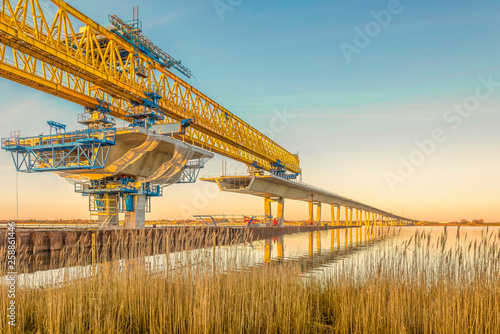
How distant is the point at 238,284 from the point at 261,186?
5429cm

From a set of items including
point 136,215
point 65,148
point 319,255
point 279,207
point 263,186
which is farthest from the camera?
point 279,207

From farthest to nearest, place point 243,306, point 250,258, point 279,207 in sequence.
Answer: point 279,207 < point 250,258 < point 243,306

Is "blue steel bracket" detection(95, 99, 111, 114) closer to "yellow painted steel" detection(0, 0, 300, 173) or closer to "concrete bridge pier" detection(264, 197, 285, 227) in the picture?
"yellow painted steel" detection(0, 0, 300, 173)

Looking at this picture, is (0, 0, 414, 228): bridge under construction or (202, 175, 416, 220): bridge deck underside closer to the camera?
(0, 0, 414, 228): bridge under construction

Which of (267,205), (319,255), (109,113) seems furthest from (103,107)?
(267,205)

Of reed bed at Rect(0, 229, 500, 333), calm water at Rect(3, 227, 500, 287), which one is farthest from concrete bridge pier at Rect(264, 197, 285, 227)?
reed bed at Rect(0, 229, 500, 333)

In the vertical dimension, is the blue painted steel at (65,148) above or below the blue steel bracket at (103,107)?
below

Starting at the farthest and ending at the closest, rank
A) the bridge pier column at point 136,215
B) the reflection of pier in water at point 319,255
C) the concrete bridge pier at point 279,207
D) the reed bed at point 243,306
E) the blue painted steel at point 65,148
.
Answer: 1. the concrete bridge pier at point 279,207
2. the bridge pier column at point 136,215
3. the blue painted steel at point 65,148
4. the reflection of pier in water at point 319,255
5. the reed bed at point 243,306

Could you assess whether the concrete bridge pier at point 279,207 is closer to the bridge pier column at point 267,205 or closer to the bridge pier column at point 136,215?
the bridge pier column at point 267,205

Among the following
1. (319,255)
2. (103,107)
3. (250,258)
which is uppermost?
(103,107)

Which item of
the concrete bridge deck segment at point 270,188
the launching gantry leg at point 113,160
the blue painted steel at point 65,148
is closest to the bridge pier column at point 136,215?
the launching gantry leg at point 113,160

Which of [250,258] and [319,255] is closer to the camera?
[250,258]

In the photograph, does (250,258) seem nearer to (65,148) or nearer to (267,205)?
(65,148)

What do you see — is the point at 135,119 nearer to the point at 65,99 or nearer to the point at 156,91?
the point at 156,91
